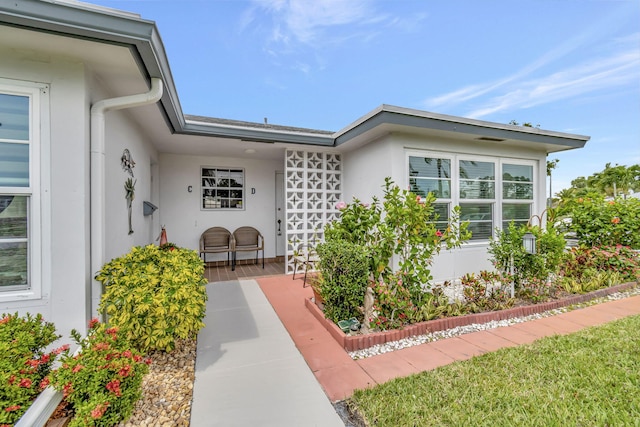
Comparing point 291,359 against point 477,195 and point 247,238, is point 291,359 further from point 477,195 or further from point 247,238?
point 477,195

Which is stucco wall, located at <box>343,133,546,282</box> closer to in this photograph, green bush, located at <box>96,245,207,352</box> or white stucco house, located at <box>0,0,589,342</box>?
white stucco house, located at <box>0,0,589,342</box>

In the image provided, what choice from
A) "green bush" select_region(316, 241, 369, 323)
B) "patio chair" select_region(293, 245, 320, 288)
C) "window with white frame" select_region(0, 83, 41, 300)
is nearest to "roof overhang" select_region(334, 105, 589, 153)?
"green bush" select_region(316, 241, 369, 323)

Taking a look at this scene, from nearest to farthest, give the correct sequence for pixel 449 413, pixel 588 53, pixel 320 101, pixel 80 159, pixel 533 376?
pixel 449 413, pixel 533 376, pixel 80 159, pixel 588 53, pixel 320 101

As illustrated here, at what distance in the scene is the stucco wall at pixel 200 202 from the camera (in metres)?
6.49

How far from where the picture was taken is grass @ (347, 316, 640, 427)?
1.79m

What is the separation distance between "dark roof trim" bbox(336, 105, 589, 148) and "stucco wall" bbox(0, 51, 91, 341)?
3605mm

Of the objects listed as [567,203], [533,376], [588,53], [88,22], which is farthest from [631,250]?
[88,22]

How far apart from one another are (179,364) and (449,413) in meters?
2.29

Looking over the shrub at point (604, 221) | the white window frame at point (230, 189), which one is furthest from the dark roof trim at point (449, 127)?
the white window frame at point (230, 189)

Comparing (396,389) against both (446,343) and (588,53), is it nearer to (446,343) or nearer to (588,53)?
(446,343)

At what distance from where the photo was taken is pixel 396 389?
2.09m

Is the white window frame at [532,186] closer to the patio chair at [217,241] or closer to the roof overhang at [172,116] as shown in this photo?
the roof overhang at [172,116]

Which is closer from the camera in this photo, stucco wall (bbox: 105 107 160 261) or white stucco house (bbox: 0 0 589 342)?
white stucco house (bbox: 0 0 589 342)

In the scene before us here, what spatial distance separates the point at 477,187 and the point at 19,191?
22.0 ft
